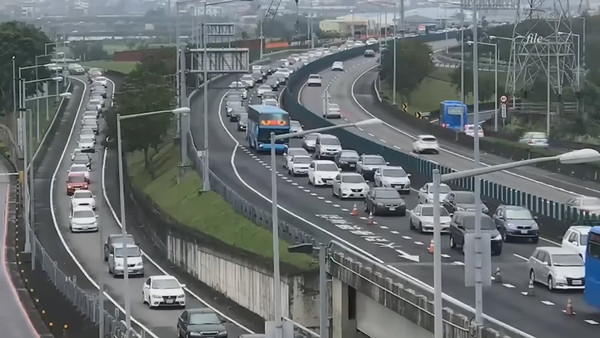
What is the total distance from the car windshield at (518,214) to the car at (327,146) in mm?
31669

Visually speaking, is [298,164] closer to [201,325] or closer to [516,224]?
[516,224]

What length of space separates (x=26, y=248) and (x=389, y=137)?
30.1 meters

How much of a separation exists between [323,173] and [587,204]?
60.6 feet

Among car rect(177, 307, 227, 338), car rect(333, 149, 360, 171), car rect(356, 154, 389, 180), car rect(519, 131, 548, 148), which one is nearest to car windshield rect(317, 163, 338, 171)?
car rect(356, 154, 389, 180)

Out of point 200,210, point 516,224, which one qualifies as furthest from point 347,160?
point 516,224

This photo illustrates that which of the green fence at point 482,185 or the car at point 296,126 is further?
the car at point 296,126

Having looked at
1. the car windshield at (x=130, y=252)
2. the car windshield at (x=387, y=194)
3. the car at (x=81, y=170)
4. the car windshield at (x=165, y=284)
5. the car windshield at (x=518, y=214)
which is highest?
the car windshield at (x=518, y=214)

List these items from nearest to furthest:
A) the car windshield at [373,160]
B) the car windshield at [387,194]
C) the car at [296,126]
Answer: the car windshield at [387,194] → the car windshield at [373,160] → the car at [296,126]

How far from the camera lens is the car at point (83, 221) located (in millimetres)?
85812

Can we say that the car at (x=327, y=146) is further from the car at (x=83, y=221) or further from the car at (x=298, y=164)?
the car at (x=83, y=221)

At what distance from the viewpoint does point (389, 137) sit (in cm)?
10219

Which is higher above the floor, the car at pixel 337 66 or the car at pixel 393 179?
the car at pixel 337 66

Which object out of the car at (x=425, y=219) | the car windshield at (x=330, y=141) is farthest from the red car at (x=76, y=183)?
the car at (x=425, y=219)

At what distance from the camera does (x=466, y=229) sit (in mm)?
52125
